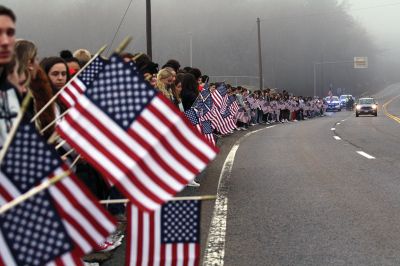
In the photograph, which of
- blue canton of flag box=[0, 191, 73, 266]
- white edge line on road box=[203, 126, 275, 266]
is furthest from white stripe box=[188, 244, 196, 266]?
white edge line on road box=[203, 126, 275, 266]

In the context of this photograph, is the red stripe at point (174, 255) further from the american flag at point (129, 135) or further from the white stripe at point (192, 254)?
the american flag at point (129, 135)

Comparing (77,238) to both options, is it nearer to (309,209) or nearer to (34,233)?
(34,233)

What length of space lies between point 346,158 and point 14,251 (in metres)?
11.6

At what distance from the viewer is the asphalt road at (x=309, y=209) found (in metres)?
5.50

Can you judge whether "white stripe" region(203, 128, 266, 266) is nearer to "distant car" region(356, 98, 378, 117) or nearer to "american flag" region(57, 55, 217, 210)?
"american flag" region(57, 55, 217, 210)

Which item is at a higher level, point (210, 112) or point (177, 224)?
point (177, 224)

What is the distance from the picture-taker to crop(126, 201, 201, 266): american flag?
10.9ft

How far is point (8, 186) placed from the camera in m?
2.65

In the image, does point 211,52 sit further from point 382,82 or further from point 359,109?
point 359,109

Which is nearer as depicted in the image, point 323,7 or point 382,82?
point 323,7

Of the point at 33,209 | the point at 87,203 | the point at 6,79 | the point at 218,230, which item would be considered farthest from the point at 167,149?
the point at 218,230

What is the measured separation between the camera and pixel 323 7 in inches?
5866

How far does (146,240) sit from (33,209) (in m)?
0.87

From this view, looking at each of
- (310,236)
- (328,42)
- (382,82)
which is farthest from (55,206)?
(382,82)
